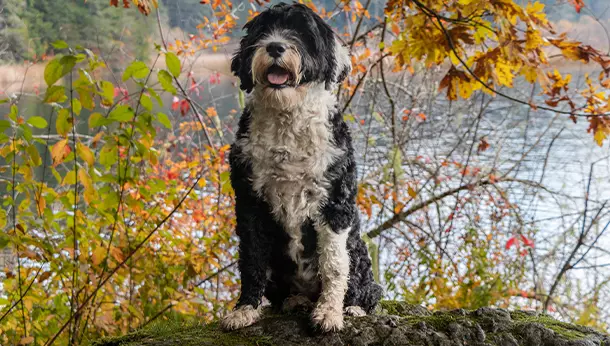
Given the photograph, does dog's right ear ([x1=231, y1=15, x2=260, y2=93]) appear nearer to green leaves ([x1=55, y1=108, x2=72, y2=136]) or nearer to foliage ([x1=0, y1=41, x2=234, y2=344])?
foliage ([x1=0, y1=41, x2=234, y2=344])

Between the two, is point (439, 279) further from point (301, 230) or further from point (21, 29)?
point (21, 29)

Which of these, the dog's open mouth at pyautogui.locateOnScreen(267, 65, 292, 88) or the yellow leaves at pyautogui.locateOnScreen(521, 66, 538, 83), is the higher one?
the yellow leaves at pyautogui.locateOnScreen(521, 66, 538, 83)

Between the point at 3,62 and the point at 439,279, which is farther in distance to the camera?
the point at 3,62

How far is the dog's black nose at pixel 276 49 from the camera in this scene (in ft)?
6.49

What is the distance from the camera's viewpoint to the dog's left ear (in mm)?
2258

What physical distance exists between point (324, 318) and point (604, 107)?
8.32 feet

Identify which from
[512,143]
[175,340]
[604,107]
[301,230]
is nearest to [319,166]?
[301,230]

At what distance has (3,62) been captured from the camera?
22.1ft

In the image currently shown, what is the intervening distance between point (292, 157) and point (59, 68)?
1066 millimetres

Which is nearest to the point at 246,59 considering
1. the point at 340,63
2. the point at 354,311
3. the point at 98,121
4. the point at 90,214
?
the point at 340,63

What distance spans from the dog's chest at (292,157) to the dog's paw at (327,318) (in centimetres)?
41

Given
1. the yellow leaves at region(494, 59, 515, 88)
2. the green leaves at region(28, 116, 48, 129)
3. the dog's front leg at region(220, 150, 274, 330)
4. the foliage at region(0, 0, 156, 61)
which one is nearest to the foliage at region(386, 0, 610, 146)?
the yellow leaves at region(494, 59, 515, 88)

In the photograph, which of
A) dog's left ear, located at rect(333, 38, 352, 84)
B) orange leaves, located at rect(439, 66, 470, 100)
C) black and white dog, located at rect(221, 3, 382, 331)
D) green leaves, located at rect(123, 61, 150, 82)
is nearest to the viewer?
black and white dog, located at rect(221, 3, 382, 331)

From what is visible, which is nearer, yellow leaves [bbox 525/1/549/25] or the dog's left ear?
the dog's left ear
